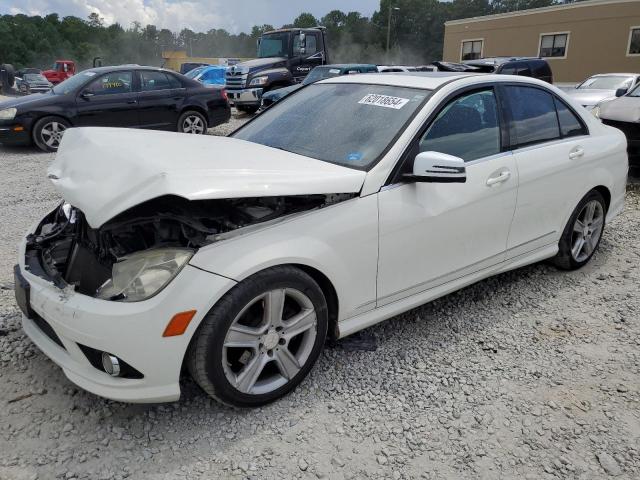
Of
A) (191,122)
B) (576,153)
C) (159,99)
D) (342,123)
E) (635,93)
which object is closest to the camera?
(342,123)

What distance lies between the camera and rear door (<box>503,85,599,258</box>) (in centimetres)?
353

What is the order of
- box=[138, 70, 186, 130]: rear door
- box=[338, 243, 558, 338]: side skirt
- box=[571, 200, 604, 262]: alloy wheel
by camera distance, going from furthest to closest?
1. box=[138, 70, 186, 130]: rear door
2. box=[571, 200, 604, 262]: alloy wheel
3. box=[338, 243, 558, 338]: side skirt

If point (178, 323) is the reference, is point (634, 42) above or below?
above

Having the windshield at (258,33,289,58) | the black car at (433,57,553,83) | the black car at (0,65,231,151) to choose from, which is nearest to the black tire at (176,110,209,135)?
the black car at (0,65,231,151)

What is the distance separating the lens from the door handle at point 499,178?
10.7 feet

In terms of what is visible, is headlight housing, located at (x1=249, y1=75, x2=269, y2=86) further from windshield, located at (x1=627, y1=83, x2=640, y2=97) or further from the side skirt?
the side skirt

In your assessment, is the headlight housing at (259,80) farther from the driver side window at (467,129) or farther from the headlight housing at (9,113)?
the driver side window at (467,129)

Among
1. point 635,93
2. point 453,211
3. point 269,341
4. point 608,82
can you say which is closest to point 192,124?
point 635,93

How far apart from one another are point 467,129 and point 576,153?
A: 1.17 metres

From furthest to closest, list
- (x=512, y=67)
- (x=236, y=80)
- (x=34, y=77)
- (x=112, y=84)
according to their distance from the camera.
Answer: (x=34, y=77) → (x=236, y=80) → (x=512, y=67) → (x=112, y=84)

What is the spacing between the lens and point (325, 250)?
8.44 feet

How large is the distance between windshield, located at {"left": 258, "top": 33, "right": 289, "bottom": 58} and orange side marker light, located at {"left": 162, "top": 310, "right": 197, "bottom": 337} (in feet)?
50.0

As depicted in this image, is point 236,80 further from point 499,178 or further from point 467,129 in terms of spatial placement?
point 499,178

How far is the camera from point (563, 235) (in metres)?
4.06
